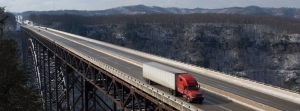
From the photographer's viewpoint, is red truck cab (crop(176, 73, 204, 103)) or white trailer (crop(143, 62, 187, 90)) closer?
red truck cab (crop(176, 73, 204, 103))

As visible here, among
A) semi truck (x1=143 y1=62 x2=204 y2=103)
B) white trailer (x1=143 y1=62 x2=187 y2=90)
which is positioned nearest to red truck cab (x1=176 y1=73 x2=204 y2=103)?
semi truck (x1=143 y1=62 x2=204 y2=103)

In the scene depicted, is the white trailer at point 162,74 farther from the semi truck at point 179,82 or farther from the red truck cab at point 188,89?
the red truck cab at point 188,89

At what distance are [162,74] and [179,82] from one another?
7.81 ft

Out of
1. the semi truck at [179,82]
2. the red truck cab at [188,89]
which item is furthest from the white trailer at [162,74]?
the red truck cab at [188,89]

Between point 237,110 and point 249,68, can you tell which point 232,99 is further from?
point 249,68

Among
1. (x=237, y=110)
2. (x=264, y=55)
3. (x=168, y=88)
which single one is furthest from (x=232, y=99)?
(x=264, y=55)

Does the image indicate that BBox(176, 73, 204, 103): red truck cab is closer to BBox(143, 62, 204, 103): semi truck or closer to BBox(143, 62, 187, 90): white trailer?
BBox(143, 62, 204, 103): semi truck

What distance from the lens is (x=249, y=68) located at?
141m

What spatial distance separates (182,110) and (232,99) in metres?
5.35

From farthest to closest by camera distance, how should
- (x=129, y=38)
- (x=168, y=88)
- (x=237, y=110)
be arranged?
(x=129, y=38) → (x=168, y=88) → (x=237, y=110)

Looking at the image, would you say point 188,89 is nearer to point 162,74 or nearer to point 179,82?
point 179,82

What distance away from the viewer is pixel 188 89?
2248cm

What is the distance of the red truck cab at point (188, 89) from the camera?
72.1 ft

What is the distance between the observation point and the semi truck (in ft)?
72.7
